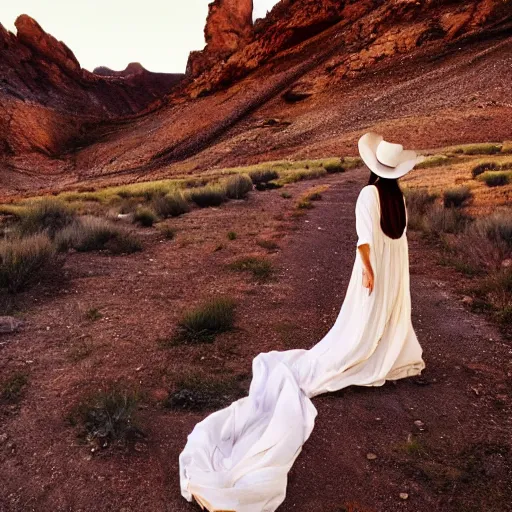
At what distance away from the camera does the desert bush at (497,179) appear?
14.1 m

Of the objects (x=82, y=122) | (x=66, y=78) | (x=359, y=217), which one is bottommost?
(x=359, y=217)

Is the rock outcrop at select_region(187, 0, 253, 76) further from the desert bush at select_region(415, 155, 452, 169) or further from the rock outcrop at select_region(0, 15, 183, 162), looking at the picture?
the desert bush at select_region(415, 155, 452, 169)

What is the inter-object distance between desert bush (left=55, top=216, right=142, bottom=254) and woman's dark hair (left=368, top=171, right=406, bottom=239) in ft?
18.6

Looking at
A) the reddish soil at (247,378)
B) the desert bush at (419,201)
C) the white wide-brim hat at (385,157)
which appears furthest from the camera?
the desert bush at (419,201)

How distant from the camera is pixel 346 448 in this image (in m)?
3.30

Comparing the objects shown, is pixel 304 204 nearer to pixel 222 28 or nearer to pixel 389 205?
pixel 389 205

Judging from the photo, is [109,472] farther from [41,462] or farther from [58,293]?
[58,293]

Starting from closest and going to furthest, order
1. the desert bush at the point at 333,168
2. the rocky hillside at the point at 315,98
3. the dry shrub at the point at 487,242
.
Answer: the dry shrub at the point at 487,242, the desert bush at the point at 333,168, the rocky hillside at the point at 315,98

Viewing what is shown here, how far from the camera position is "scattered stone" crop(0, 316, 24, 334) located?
16.3 feet

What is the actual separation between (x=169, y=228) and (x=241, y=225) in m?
1.64

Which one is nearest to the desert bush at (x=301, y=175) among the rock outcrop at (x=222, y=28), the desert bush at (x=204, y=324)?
the desert bush at (x=204, y=324)

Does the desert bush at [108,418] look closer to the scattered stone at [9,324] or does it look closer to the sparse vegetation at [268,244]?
the scattered stone at [9,324]

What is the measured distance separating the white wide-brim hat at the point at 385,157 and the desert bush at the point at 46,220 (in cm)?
680

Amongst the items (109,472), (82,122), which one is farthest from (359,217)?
(82,122)
